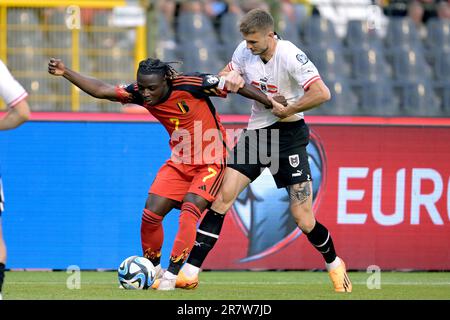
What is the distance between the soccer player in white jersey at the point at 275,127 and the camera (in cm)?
807

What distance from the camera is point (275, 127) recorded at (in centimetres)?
848

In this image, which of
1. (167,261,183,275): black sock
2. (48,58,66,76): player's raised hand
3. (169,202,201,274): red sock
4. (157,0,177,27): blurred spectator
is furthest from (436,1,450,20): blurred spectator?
(48,58,66,76): player's raised hand

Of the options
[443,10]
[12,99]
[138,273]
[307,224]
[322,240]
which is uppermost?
[443,10]

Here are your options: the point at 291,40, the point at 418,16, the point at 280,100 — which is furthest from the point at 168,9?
the point at 280,100

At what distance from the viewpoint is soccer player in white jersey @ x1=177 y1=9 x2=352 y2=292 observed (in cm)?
807

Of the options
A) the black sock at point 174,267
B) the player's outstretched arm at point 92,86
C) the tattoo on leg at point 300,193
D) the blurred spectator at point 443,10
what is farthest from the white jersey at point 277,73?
the blurred spectator at point 443,10

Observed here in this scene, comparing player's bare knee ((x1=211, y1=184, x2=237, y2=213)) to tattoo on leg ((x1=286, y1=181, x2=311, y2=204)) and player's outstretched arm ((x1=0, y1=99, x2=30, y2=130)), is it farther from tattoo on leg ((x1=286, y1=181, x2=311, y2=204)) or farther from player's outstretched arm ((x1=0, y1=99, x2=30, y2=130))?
player's outstretched arm ((x1=0, y1=99, x2=30, y2=130))

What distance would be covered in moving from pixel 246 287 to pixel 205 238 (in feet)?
2.94

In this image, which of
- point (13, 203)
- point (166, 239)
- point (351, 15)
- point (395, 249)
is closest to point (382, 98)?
point (351, 15)

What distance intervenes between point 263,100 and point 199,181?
0.89 metres

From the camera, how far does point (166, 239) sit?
10.8 meters

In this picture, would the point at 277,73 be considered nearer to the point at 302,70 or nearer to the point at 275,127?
the point at 302,70

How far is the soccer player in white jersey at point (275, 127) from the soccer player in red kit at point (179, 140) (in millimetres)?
132
